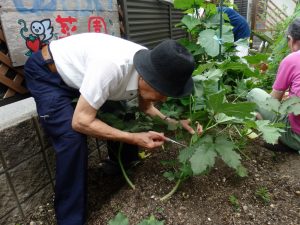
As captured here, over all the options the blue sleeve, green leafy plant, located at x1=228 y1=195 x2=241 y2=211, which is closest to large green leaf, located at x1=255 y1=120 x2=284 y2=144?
green leafy plant, located at x1=228 y1=195 x2=241 y2=211

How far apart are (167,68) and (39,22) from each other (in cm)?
126

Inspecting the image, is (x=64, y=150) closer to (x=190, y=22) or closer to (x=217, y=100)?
(x=217, y=100)

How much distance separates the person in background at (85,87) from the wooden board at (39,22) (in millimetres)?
320

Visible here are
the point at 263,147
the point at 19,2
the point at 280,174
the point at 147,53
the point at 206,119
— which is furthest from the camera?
the point at 263,147

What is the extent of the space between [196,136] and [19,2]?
4.95 ft

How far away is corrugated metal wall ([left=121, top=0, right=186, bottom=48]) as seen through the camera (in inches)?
144

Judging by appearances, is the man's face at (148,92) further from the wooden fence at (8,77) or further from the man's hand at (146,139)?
the wooden fence at (8,77)

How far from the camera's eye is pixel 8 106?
1953 millimetres

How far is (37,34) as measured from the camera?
82.6 inches

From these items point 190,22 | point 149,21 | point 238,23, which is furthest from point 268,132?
point 149,21

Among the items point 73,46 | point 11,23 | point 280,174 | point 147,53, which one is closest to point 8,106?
point 11,23

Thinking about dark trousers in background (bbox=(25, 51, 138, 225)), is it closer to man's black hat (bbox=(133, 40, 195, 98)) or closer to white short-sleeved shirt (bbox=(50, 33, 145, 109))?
white short-sleeved shirt (bbox=(50, 33, 145, 109))

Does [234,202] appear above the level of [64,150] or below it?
below

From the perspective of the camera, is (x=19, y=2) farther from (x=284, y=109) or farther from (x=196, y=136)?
(x=284, y=109)
